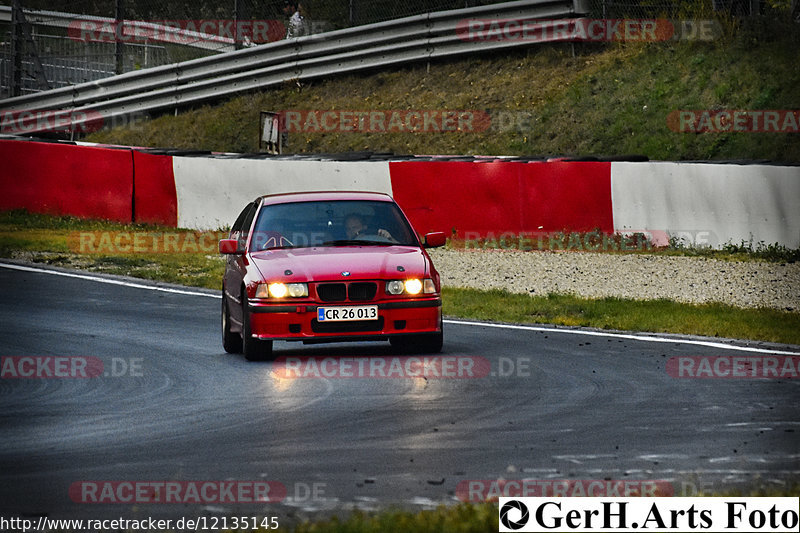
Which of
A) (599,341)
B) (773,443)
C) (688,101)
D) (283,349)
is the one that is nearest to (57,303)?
(283,349)

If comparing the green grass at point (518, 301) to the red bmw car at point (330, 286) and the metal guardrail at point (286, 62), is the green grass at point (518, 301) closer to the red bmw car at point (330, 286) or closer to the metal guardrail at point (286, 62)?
the red bmw car at point (330, 286)

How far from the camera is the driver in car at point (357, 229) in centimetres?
1282

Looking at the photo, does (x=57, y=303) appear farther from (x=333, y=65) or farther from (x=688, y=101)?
(x=333, y=65)

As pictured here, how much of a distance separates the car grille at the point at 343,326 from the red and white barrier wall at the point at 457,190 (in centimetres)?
839

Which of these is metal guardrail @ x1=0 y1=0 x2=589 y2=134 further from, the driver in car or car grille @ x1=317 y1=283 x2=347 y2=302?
car grille @ x1=317 y1=283 x2=347 y2=302

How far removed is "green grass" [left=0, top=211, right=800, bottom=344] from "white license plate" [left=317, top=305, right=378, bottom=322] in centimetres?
353

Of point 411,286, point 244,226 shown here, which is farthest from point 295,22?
point 411,286

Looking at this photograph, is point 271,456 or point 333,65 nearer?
point 271,456

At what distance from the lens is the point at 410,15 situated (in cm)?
2925

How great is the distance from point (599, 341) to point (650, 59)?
46.0ft

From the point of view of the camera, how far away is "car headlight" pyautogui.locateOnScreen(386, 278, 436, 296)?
470 inches

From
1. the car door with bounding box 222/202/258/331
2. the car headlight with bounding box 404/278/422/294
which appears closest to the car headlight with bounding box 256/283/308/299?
the car door with bounding box 222/202/258/331

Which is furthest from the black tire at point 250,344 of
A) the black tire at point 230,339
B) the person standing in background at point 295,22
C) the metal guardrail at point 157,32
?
the metal guardrail at point 157,32

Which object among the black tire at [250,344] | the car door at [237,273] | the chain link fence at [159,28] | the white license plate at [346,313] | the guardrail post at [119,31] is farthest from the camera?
the guardrail post at [119,31]
